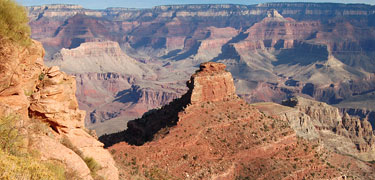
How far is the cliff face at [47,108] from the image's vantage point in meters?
18.2

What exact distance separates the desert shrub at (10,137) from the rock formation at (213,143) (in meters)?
14.4

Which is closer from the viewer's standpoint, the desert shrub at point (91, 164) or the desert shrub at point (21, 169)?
the desert shrub at point (21, 169)

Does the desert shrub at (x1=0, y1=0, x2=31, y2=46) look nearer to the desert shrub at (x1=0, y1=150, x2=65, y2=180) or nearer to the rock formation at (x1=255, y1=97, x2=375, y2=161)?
the desert shrub at (x1=0, y1=150, x2=65, y2=180)

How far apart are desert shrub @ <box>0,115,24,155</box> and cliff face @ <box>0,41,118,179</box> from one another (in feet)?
2.73

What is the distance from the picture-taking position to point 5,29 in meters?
19.2

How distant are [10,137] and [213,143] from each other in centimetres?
2489

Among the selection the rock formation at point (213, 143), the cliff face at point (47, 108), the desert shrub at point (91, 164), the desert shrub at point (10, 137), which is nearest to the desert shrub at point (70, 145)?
the cliff face at point (47, 108)

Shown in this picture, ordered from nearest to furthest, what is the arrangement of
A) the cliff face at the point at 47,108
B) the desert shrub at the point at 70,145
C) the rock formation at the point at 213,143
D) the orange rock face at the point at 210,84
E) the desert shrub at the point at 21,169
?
the desert shrub at the point at 21,169, the cliff face at the point at 47,108, the desert shrub at the point at 70,145, the rock formation at the point at 213,143, the orange rock face at the point at 210,84

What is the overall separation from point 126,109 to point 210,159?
159 meters

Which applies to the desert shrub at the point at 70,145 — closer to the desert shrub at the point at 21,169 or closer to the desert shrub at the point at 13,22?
the desert shrub at the point at 13,22

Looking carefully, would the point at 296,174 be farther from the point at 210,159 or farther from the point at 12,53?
the point at 12,53

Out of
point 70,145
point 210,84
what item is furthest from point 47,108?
point 210,84

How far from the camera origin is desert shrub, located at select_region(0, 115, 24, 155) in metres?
15.4

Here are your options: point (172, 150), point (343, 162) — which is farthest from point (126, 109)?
point (172, 150)
